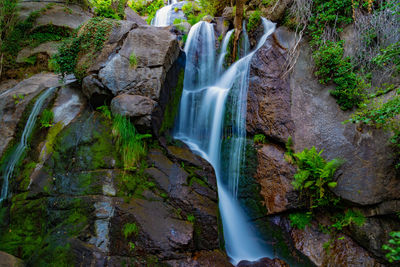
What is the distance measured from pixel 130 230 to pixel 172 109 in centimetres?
315

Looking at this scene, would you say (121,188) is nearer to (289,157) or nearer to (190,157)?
(190,157)

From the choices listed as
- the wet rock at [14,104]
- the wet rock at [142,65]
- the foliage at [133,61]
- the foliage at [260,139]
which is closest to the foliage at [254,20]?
the wet rock at [142,65]

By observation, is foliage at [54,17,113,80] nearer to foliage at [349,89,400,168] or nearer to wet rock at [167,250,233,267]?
wet rock at [167,250,233,267]

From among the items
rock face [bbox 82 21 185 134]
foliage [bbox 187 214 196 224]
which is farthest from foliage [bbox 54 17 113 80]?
foliage [bbox 187 214 196 224]

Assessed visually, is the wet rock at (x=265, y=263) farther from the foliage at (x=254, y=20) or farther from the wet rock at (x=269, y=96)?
the foliage at (x=254, y=20)

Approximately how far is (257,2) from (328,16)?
10.6 feet

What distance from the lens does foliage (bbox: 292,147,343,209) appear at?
4.16 meters

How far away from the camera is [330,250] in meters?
4.04

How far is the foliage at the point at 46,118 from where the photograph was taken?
15.1 ft

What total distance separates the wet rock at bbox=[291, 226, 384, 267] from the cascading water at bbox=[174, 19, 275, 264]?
711mm

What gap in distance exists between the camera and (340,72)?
500 cm

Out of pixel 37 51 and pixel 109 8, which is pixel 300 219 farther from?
pixel 109 8

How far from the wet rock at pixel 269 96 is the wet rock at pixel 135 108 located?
2.43 m

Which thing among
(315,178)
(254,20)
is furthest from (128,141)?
(254,20)
